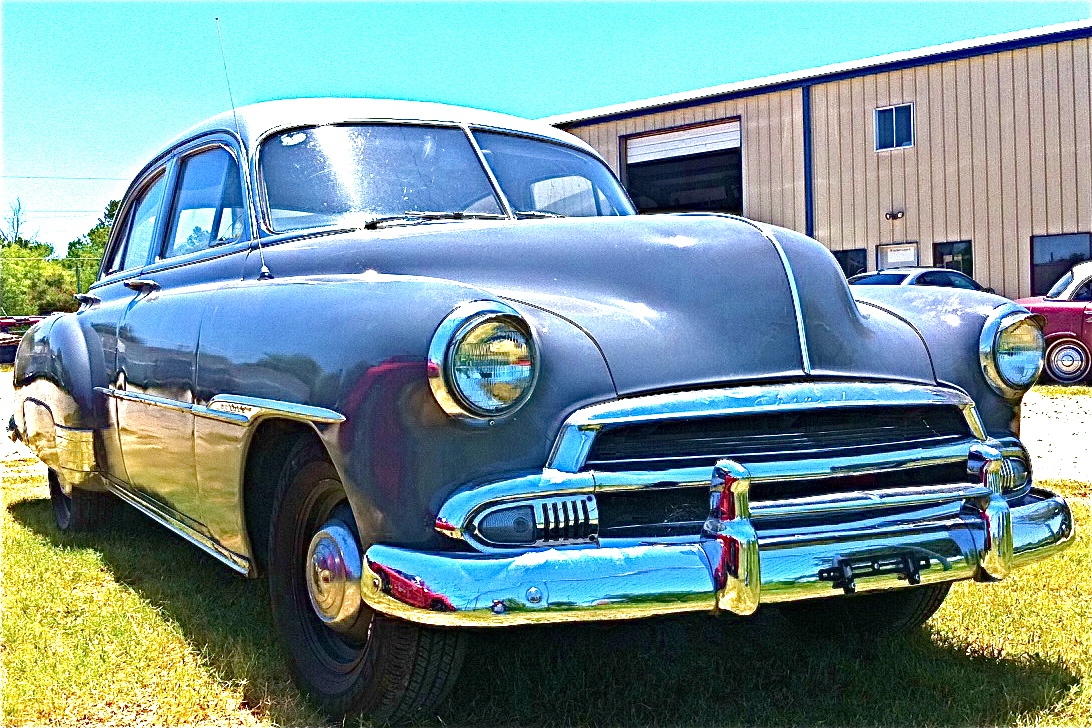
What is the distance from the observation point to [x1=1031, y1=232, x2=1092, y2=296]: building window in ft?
52.9

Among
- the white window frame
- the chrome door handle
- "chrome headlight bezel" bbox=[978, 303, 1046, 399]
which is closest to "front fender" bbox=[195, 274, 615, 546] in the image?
"chrome headlight bezel" bbox=[978, 303, 1046, 399]

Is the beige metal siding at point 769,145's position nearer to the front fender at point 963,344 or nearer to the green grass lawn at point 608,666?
the green grass lawn at point 608,666

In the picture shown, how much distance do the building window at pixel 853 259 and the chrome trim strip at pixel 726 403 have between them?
53.3 ft

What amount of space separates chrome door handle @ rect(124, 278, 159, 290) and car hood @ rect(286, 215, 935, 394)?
1288 millimetres

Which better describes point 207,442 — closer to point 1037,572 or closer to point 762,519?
point 762,519

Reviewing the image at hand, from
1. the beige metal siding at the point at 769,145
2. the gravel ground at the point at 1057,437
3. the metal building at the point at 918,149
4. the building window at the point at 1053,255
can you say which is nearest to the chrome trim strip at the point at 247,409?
the gravel ground at the point at 1057,437

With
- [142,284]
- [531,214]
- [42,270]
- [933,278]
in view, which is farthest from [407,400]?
[42,270]

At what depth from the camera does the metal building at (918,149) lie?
16.1 metres

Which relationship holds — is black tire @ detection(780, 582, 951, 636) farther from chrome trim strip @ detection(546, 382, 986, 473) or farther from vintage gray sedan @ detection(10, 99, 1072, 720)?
chrome trim strip @ detection(546, 382, 986, 473)

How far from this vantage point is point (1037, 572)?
153 inches

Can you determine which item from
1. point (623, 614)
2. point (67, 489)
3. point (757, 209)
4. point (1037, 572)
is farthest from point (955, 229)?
point (623, 614)

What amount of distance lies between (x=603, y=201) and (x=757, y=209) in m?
15.9

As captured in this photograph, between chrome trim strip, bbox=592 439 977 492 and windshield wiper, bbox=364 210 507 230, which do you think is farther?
windshield wiper, bbox=364 210 507 230

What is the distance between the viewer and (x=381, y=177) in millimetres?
3303
